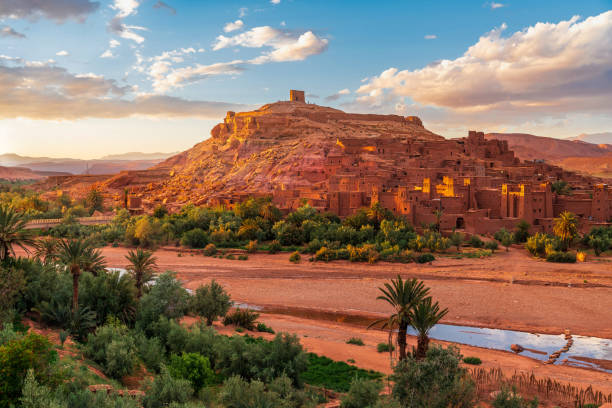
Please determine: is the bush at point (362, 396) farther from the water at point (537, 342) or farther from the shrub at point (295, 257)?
the shrub at point (295, 257)

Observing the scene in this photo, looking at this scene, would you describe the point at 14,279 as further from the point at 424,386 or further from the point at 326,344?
the point at 424,386

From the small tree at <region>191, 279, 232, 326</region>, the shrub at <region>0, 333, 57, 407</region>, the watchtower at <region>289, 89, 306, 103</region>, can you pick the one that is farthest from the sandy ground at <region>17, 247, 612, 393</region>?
the watchtower at <region>289, 89, 306, 103</region>

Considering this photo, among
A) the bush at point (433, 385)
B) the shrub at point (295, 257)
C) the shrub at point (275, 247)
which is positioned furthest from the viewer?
the shrub at point (275, 247)

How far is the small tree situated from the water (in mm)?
7623

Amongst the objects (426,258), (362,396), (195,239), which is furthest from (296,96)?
(362,396)

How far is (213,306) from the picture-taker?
1677 centimetres

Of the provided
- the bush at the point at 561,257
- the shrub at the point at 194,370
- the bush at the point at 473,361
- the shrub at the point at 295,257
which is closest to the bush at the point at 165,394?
the shrub at the point at 194,370

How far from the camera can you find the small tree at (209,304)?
55.2 feet

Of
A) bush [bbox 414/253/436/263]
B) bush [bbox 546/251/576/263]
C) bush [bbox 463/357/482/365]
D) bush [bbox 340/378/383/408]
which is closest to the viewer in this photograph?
bush [bbox 340/378/383/408]

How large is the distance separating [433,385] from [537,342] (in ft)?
32.7

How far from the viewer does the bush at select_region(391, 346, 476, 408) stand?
914cm

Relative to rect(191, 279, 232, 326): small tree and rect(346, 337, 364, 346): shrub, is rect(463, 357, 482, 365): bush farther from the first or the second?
rect(191, 279, 232, 326): small tree

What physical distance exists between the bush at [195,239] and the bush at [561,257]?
2510 centimetres

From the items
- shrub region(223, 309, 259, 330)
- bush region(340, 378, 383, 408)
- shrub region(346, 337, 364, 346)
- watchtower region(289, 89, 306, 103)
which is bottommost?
shrub region(346, 337, 364, 346)
